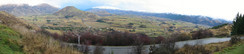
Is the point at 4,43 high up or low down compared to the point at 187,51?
up

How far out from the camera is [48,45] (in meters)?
12.8

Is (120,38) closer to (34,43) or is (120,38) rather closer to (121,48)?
(121,48)

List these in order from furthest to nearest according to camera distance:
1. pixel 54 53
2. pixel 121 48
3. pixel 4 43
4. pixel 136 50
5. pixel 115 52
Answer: pixel 121 48, pixel 115 52, pixel 136 50, pixel 54 53, pixel 4 43

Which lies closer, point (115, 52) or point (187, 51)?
point (187, 51)

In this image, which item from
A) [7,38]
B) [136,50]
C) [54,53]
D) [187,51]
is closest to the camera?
[7,38]

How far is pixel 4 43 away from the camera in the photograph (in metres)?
10.6

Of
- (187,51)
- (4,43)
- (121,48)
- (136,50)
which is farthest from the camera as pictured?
(121,48)

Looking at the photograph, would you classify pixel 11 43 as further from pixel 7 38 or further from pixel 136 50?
pixel 136 50

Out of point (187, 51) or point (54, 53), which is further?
point (187, 51)

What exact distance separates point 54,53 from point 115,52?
1639 centimetres

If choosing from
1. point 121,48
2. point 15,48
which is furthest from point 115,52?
point 15,48

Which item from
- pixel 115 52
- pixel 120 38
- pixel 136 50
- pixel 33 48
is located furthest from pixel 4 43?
pixel 120 38

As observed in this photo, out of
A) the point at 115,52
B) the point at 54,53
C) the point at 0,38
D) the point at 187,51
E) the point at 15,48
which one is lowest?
the point at 115,52

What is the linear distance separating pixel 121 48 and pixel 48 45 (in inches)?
733
